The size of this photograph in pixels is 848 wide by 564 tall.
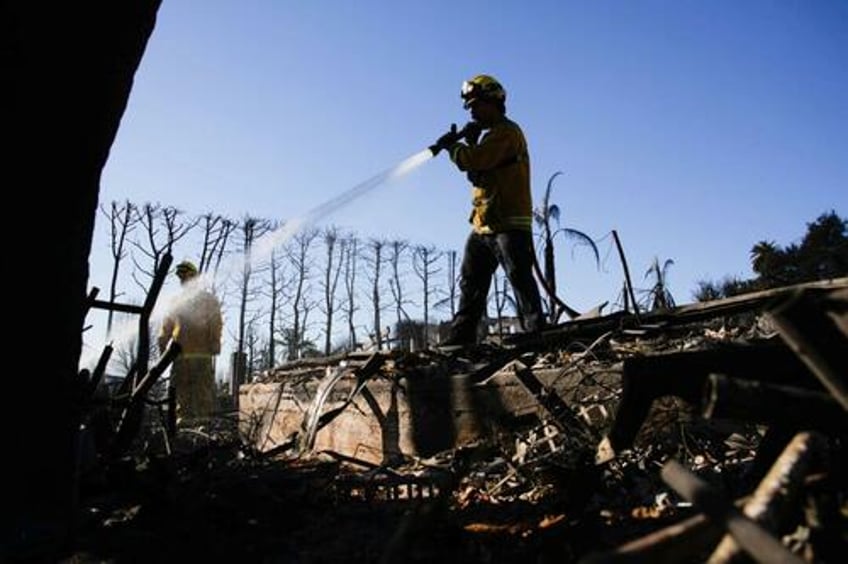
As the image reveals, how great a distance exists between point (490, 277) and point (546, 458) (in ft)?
9.80

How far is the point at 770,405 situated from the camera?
168 cm

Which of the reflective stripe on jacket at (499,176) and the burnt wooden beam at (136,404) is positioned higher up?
the reflective stripe on jacket at (499,176)

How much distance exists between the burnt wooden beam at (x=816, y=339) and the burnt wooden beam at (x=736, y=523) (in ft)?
1.62

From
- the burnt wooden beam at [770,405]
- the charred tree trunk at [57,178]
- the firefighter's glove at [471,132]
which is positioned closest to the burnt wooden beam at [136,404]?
the charred tree trunk at [57,178]

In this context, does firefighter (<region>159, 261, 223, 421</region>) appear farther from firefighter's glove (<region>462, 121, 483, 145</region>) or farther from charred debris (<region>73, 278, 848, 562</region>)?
firefighter's glove (<region>462, 121, 483, 145</region>)

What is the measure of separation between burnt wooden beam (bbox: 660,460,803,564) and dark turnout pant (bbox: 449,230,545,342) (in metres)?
4.00

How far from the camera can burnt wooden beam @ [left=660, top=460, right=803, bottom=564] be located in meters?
1.17

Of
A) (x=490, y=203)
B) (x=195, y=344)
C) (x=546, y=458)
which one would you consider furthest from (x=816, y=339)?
(x=195, y=344)

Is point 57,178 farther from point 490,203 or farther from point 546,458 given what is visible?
point 490,203

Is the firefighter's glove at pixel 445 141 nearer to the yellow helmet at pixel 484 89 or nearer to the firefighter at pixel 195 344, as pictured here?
the yellow helmet at pixel 484 89

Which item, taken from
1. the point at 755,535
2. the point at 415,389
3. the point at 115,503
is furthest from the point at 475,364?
the point at 755,535

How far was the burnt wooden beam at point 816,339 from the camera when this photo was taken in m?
1.66

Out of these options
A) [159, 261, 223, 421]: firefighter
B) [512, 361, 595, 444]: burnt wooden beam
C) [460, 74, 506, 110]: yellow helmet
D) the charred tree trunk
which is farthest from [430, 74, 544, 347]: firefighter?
[159, 261, 223, 421]: firefighter

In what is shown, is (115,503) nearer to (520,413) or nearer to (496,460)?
(496,460)
